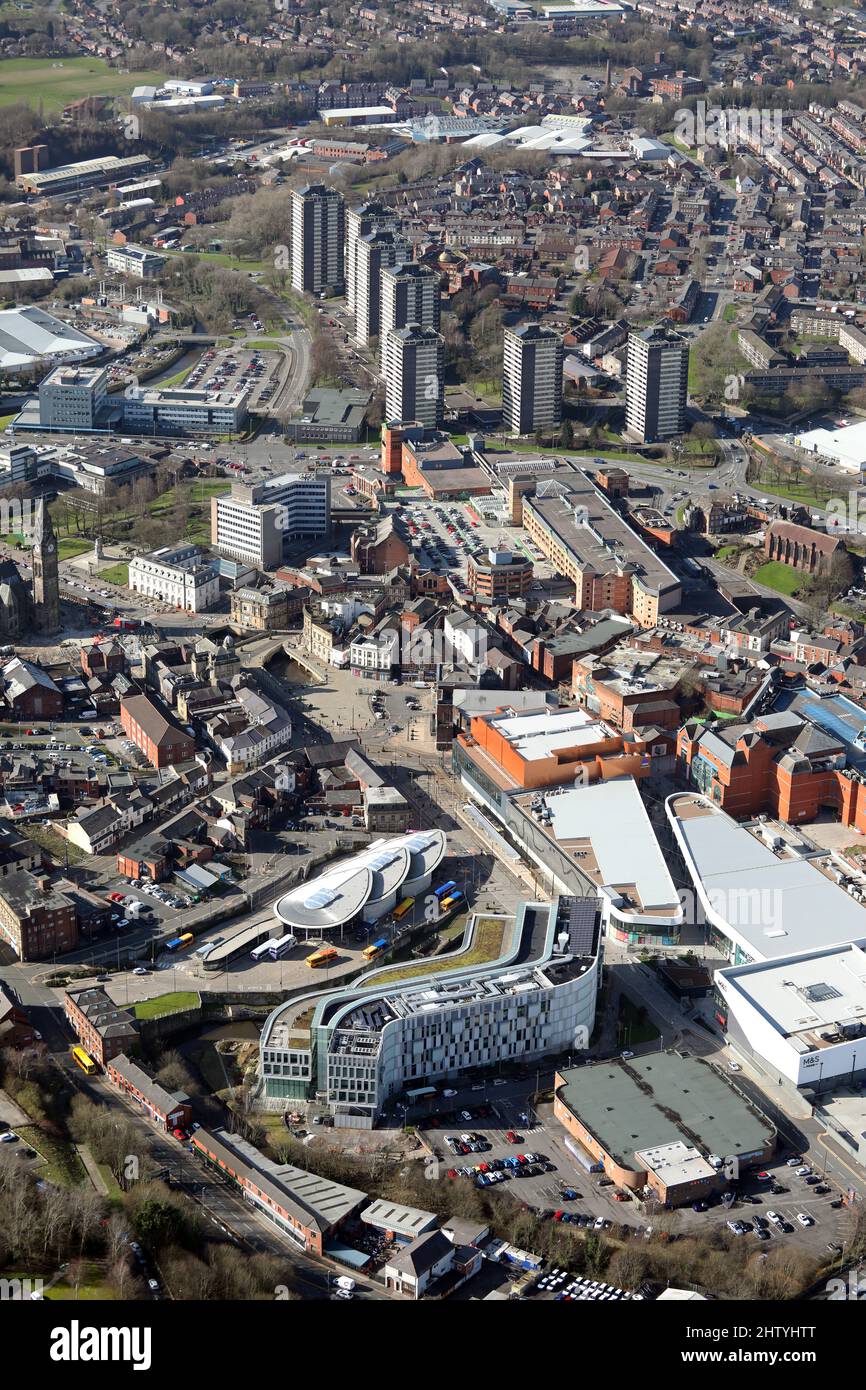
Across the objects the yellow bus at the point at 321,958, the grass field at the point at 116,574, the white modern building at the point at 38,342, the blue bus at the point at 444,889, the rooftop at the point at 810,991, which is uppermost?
the white modern building at the point at 38,342

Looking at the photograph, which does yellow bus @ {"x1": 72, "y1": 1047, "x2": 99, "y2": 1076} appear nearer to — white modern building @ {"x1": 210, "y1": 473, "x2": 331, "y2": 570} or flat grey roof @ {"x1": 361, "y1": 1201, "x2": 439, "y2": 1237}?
flat grey roof @ {"x1": 361, "y1": 1201, "x2": 439, "y2": 1237}

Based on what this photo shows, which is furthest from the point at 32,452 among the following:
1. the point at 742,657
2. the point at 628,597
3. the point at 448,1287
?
the point at 448,1287

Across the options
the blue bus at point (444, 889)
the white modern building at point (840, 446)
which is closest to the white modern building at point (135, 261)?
the white modern building at point (840, 446)

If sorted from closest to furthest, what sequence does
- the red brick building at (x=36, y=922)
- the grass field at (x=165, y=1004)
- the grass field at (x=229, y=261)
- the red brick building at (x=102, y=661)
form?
the grass field at (x=165, y=1004)
the red brick building at (x=36, y=922)
the red brick building at (x=102, y=661)
the grass field at (x=229, y=261)

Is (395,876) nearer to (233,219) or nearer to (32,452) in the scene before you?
(32,452)
